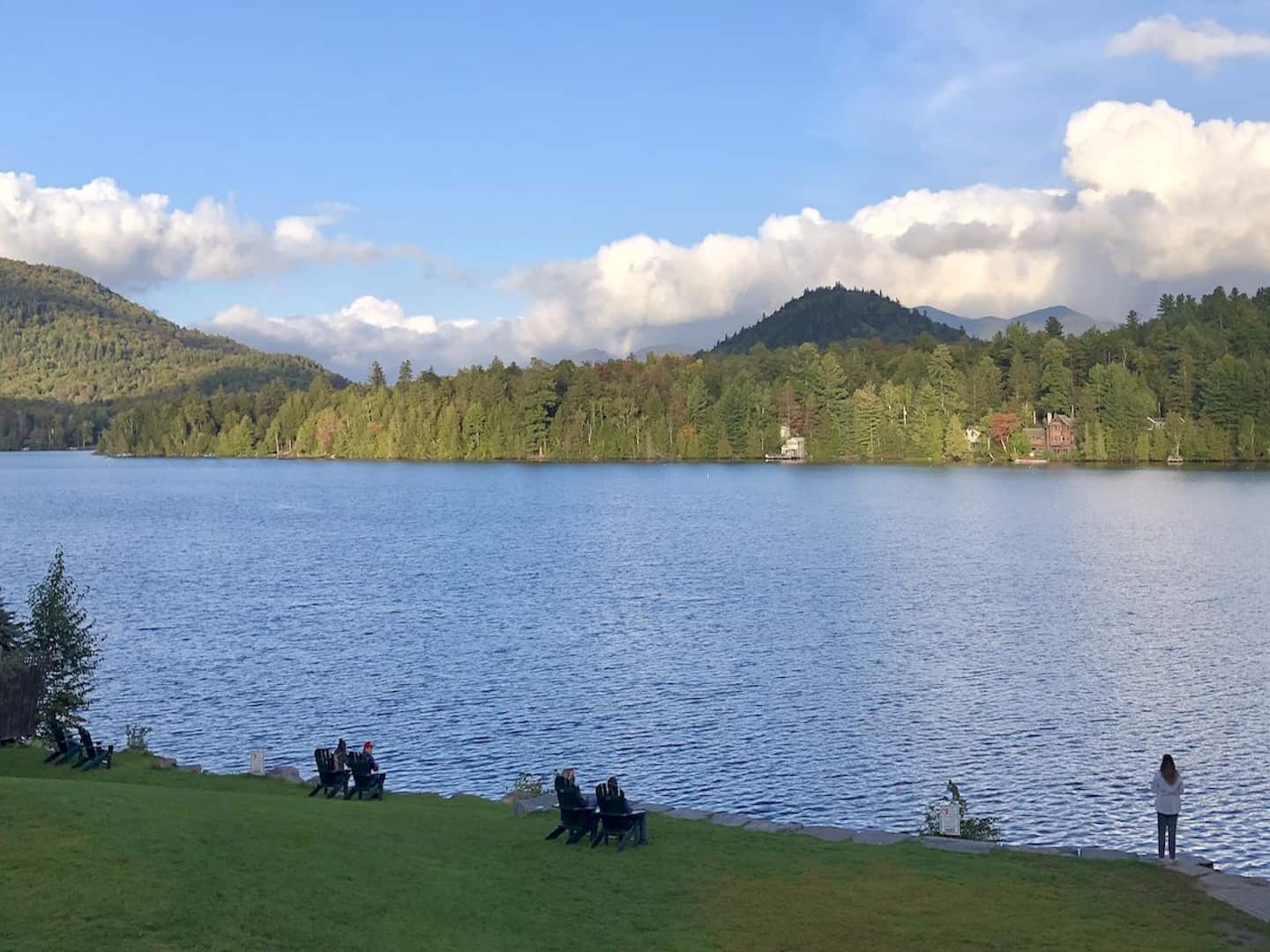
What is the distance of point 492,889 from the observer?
48.5 ft

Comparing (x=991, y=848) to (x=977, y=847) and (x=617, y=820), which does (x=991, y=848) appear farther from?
(x=617, y=820)

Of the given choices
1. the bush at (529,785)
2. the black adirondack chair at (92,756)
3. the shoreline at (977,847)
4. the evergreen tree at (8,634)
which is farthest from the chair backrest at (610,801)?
the evergreen tree at (8,634)

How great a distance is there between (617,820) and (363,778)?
690 cm

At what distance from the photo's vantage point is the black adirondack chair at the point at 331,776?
22359 millimetres

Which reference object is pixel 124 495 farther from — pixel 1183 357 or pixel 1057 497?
pixel 1183 357

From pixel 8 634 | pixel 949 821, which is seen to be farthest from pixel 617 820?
pixel 8 634

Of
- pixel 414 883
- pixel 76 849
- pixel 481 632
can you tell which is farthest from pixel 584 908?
pixel 481 632

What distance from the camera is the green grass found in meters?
12.3

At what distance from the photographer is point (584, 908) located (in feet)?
47.2

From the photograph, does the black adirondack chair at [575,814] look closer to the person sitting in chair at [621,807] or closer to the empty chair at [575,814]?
the empty chair at [575,814]

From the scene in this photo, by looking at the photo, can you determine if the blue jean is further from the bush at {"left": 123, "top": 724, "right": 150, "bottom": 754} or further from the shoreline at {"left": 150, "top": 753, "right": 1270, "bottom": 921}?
the bush at {"left": 123, "top": 724, "right": 150, "bottom": 754}

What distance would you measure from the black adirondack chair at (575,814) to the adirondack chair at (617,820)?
0.15 m

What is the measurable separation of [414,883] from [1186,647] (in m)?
40.8

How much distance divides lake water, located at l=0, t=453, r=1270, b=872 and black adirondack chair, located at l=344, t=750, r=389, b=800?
6848 millimetres
